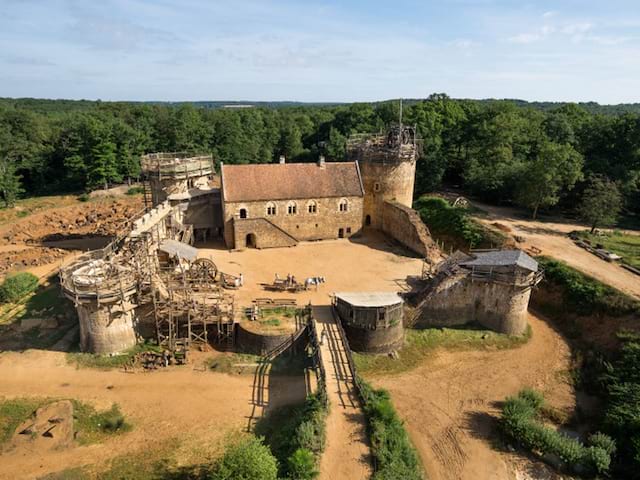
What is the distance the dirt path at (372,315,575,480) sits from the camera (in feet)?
63.6

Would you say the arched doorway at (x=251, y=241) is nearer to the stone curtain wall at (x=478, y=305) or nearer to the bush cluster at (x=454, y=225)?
the stone curtain wall at (x=478, y=305)

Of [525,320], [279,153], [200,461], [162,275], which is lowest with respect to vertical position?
[200,461]

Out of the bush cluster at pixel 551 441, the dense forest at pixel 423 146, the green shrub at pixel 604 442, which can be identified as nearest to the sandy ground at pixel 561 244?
the dense forest at pixel 423 146

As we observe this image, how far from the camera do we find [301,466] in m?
16.4

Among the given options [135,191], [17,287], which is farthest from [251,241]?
[135,191]

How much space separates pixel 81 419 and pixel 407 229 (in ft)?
93.0

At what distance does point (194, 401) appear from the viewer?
23.4 m

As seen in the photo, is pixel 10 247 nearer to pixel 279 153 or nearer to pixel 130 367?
pixel 130 367

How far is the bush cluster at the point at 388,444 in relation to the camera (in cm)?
1725

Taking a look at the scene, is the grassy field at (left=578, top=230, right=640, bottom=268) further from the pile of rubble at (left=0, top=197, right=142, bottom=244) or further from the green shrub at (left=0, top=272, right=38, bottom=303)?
the green shrub at (left=0, top=272, right=38, bottom=303)

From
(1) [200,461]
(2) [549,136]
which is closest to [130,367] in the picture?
(1) [200,461]

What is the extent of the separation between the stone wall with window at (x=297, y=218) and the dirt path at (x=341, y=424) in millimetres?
15210

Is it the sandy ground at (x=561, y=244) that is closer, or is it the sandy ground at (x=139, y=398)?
the sandy ground at (x=139, y=398)

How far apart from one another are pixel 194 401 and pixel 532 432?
16891mm
